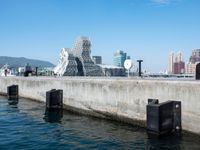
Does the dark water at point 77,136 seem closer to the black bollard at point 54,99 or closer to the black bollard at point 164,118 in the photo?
the black bollard at point 164,118

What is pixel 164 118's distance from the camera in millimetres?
24656

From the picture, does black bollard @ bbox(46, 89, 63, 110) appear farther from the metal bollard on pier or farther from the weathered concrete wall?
the weathered concrete wall

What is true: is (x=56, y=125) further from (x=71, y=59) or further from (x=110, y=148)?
(x=71, y=59)

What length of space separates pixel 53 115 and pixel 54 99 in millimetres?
4218

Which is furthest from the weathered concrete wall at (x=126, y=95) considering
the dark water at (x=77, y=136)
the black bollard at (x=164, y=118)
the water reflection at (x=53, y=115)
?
the water reflection at (x=53, y=115)

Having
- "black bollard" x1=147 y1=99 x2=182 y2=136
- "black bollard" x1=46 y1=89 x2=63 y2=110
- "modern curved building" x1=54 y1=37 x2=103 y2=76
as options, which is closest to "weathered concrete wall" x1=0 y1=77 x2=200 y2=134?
"black bollard" x1=147 y1=99 x2=182 y2=136

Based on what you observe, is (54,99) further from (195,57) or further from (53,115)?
(195,57)

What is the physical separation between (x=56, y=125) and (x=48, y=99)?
9708mm

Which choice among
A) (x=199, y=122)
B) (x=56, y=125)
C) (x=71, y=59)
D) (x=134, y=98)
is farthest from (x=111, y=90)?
(x=71, y=59)

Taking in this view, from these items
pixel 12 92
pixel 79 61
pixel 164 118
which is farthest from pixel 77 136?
pixel 79 61

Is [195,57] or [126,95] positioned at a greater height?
[195,57]

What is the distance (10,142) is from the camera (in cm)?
2420

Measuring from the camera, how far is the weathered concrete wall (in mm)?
24422

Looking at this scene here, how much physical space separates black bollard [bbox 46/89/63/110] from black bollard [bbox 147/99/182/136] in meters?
17.1
